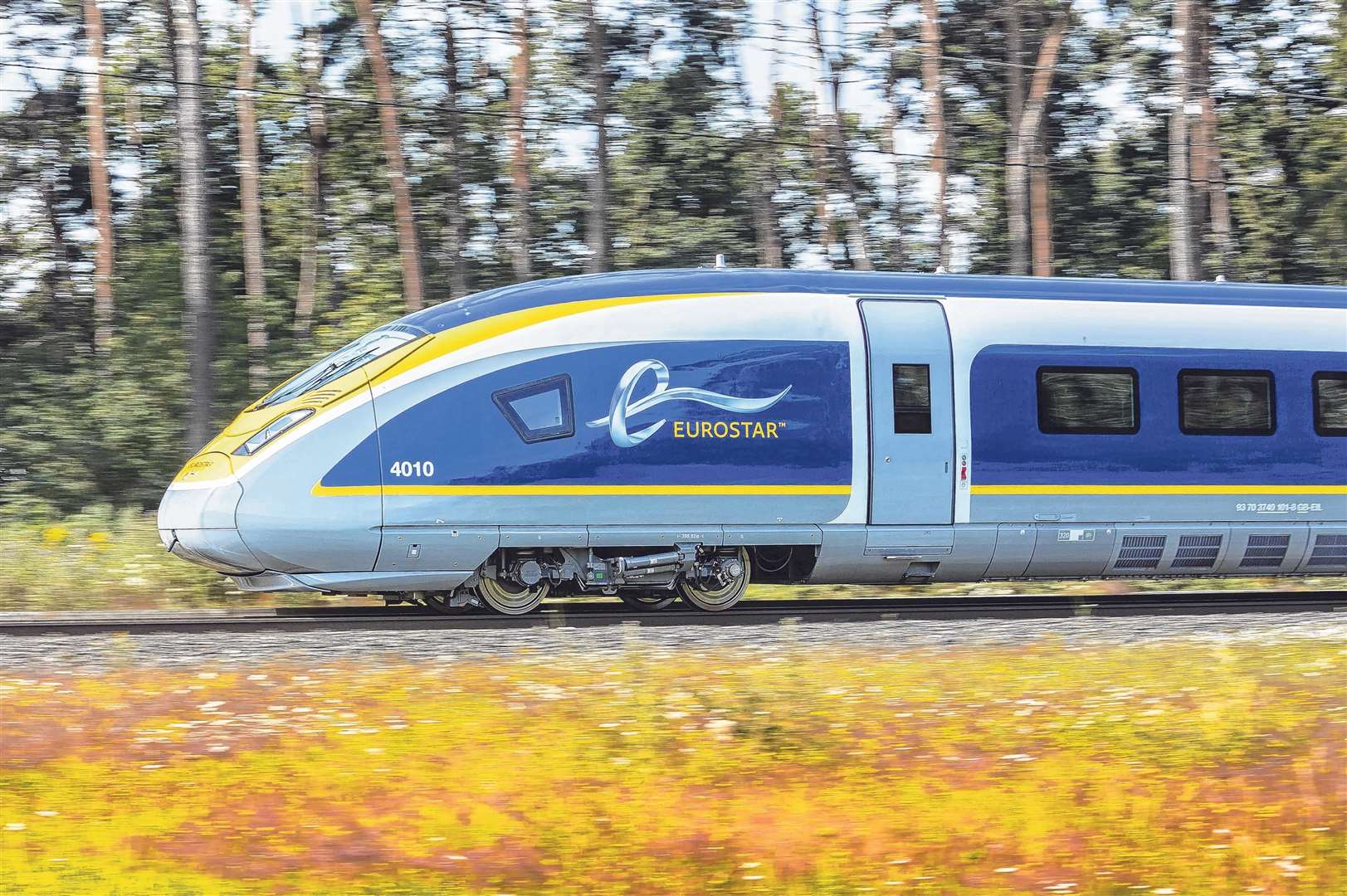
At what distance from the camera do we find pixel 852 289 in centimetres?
1204

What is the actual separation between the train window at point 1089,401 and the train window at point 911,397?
100cm

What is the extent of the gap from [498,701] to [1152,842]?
3.18m

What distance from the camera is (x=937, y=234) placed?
28891mm

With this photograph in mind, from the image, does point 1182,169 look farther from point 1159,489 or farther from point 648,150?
point 648,150

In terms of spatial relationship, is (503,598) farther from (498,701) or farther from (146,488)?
(146,488)

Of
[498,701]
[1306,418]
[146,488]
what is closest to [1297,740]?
[498,701]

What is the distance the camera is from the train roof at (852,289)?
1114cm

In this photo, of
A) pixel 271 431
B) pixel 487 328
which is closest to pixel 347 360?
pixel 271 431

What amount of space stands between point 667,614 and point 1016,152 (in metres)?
17.5

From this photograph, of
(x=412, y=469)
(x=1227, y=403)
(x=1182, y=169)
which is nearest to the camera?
(x=412, y=469)

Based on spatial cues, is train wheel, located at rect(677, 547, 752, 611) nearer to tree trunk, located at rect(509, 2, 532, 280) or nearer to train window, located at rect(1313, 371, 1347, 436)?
train window, located at rect(1313, 371, 1347, 436)

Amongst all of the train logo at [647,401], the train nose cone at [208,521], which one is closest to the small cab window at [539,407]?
the train logo at [647,401]

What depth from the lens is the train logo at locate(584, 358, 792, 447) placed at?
1098 centimetres

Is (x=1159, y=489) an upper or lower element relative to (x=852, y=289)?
lower
